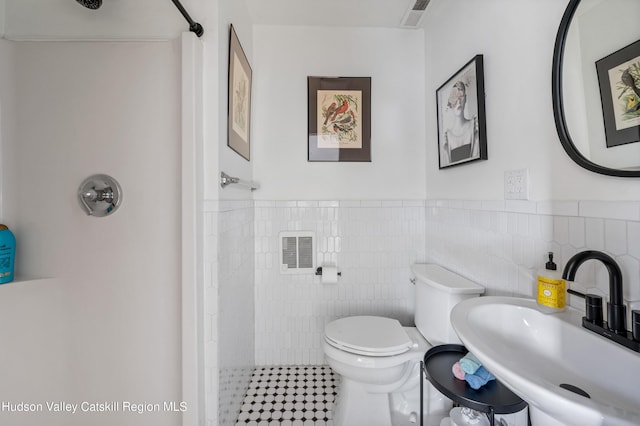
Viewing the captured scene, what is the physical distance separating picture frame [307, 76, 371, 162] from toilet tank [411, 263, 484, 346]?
0.89 metres

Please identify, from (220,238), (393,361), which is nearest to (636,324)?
(393,361)

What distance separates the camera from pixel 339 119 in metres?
1.80

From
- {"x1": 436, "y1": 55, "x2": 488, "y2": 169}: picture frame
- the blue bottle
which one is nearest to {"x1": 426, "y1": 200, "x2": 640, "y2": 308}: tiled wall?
{"x1": 436, "y1": 55, "x2": 488, "y2": 169}: picture frame

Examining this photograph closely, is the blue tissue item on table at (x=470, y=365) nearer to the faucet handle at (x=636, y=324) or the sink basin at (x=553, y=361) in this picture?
the sink basin at (x=553, y=361)

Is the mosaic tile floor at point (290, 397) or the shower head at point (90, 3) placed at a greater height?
the shower head at point (90, 3)

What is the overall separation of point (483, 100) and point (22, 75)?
79.4 inches

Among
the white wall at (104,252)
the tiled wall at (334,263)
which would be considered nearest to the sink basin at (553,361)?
the tiled wall at (334,263)

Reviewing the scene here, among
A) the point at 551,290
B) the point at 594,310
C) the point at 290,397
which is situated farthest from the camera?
the point at 290,397

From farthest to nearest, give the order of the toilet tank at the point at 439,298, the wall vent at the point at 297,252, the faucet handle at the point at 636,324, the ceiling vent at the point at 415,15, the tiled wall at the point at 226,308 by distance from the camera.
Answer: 1. the wall vent at the point at 297,252
2. the ceiling vent at the point at 415,15
3. the toilet tank at the point at 439,298
4. the tiled wall at the point at 226,308
5. the faucet handle at the point at 636,324

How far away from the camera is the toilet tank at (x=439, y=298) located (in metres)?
1.20

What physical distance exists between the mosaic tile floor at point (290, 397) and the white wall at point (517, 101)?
1.40 meters

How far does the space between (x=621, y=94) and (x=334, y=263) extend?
1475 mm

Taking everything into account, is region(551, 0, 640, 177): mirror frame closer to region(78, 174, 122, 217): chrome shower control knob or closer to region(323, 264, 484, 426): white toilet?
region(323, 264, 484, 426): white toilet

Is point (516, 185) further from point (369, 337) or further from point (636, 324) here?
point (369, 337)
